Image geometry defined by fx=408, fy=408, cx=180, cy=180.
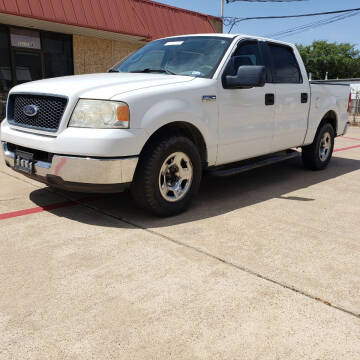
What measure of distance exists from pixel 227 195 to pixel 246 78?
4.72 ft

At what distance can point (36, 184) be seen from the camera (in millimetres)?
5094

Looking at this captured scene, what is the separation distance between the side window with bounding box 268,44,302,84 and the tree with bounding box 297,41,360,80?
73.1 meters

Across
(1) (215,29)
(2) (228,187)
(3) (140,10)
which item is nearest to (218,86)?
(2) (228,187)

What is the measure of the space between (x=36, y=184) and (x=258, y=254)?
3113mm

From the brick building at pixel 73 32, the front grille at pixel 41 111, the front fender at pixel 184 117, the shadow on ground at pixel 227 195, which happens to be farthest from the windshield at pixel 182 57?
the brick building at pixel 73 32

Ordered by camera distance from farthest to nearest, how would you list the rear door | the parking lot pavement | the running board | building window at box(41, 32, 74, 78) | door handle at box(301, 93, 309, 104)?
building window at box(41, 32, 74, 78), door handle at box(301, 93, 309, 104), the rear door, the running board, the parking lot pavement

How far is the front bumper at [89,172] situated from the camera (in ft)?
11.4

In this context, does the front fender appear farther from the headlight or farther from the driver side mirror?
the driver side mirror

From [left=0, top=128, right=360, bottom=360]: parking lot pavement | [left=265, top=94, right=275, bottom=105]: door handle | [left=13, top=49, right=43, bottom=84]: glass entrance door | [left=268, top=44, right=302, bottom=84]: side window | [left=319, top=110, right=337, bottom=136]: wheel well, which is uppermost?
[left=13, top=49, right=43, bottom=84]: glass entrance door

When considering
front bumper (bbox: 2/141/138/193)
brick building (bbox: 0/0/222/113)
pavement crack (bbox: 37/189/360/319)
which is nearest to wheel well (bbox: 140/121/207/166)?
front bumper (bbox: 2/141/138/193)

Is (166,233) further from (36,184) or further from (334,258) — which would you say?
(36,184)

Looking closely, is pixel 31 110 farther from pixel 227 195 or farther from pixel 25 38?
pixel 25 38

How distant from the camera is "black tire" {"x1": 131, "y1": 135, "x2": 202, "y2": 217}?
374cm

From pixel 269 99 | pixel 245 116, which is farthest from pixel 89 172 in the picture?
pixel 269 99
